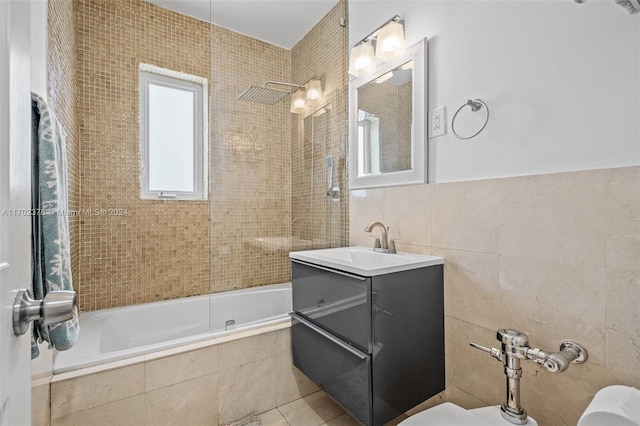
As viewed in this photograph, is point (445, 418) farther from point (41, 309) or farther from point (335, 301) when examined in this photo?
point (41, 309)

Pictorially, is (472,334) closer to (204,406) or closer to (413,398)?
(413,398)

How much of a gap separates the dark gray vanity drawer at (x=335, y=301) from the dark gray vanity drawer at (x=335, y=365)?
1.7 inches

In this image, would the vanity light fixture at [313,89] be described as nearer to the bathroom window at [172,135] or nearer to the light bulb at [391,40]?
the light bulb at [391,40]

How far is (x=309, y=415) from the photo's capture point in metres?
1.69

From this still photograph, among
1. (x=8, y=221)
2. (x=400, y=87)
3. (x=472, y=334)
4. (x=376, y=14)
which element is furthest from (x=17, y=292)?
(x=376, y=14)

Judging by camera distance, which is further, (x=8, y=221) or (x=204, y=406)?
(x=204, y=406)

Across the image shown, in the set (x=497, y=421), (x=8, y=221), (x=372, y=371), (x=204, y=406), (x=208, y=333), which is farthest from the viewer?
(x=208, y=333)

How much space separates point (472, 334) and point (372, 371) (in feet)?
1.60

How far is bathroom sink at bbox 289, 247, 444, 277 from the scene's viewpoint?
1269 millimetres

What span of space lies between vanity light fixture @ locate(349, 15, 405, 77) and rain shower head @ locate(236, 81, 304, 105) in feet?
1.55

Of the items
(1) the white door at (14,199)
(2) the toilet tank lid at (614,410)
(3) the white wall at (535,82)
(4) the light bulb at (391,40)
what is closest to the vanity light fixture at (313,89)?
(4) the light bulb at (391,40)

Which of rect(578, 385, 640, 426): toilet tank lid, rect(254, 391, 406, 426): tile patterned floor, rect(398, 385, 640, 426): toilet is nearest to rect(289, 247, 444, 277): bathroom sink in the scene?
rect(398, 385, 640, 426): toilet

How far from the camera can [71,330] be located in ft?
2.90

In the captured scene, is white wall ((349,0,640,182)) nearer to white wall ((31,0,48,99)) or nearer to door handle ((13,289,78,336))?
door handle ((13,289,78,336))
